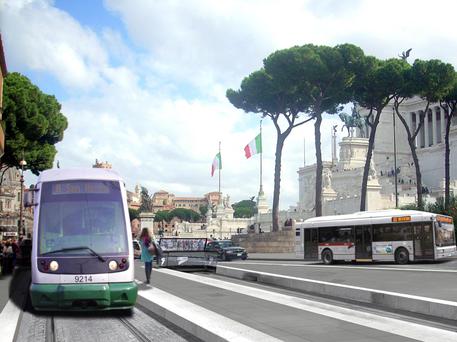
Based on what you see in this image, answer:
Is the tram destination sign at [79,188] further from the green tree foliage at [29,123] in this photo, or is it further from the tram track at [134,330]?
the green tree foliage at [29,123]

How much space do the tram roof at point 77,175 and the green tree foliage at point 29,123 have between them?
2400cm

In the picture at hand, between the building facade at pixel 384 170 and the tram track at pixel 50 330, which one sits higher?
the building facade at pixel 384 170

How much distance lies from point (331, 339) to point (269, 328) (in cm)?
116

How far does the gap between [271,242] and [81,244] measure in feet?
109

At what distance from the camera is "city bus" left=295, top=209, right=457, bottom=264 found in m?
24.2

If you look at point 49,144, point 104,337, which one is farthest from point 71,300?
point 49,144

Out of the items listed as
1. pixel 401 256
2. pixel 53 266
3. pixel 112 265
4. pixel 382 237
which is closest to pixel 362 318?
pixel 112 265

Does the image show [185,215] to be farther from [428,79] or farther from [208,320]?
Result: [208,320]

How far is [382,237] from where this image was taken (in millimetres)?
25281

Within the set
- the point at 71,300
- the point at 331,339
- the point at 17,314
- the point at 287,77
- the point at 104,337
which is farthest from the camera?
the point at 287,77

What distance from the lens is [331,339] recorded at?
7.60 meters

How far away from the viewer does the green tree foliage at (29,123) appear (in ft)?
109

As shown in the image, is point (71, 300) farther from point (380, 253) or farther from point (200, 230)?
point (200, 230)

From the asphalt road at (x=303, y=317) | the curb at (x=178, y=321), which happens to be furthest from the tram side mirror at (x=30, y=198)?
the asphalt road at (x=303, y=317)
